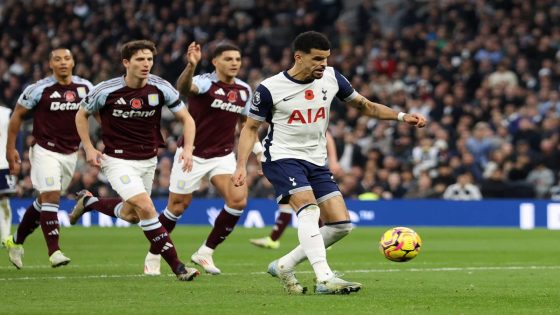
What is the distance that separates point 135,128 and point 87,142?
0.63 meters

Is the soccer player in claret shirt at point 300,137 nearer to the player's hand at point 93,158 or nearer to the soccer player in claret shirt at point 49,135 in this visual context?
the player's hand at point 93,158

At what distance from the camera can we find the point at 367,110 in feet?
36.8

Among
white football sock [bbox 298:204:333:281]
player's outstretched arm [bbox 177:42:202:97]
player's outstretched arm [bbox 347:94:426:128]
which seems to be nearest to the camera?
white football sock [bbox 298:204:333:281]

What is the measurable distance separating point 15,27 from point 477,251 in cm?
2155

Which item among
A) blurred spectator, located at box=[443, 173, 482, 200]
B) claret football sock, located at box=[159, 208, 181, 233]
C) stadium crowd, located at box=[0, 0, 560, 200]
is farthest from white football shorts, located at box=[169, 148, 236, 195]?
stadium crowd, located at box=[0, 0, 560, 200]

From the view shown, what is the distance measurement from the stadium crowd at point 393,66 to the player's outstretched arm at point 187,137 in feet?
45.1

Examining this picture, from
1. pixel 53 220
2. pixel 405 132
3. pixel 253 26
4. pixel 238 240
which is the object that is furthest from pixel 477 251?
pixel 253 26

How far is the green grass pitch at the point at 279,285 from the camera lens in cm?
950

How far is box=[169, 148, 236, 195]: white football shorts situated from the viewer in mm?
13859

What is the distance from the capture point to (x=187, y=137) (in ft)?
40.5

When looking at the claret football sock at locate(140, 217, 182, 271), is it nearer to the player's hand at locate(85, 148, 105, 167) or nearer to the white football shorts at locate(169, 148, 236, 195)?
the player's hand at locate(85, 148, 105, 167)

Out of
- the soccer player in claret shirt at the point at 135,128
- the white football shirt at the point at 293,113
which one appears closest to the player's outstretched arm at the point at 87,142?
the soccer player in claret shirt at the point at 135,128

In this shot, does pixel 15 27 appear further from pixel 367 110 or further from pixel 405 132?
pixel 367 110

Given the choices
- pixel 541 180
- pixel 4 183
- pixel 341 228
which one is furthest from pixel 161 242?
pixel 541 180
